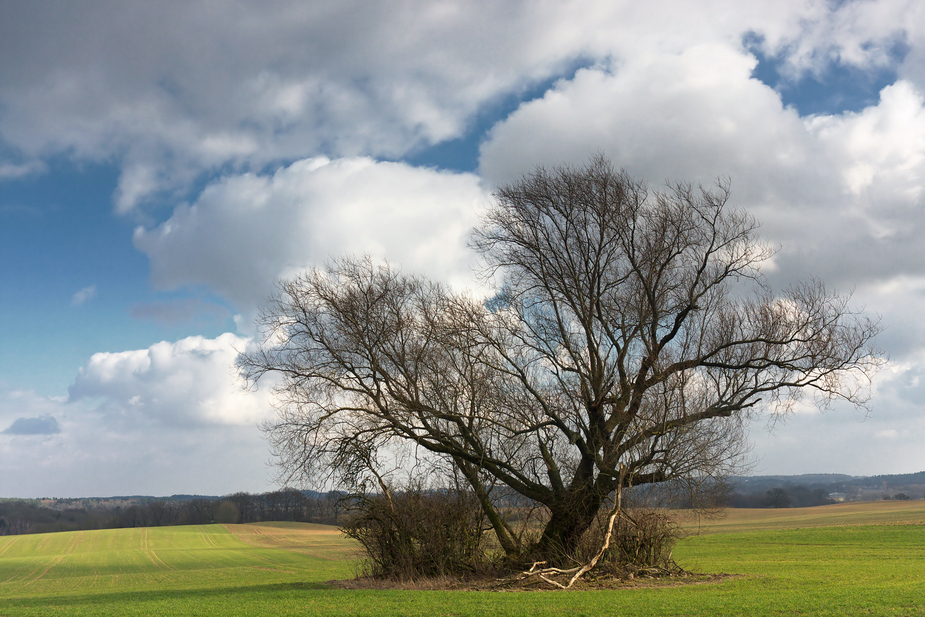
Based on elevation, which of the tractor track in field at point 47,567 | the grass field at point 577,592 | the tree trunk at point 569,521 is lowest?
the tractor track in field at point 47,567

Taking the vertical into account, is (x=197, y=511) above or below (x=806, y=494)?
above

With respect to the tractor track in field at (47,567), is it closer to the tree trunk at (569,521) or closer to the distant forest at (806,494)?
the tree trunk at (569,521)

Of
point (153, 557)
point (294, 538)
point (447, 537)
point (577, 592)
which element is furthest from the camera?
point (294, 538)

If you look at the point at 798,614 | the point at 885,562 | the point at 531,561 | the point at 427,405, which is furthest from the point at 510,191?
the point at 885,562

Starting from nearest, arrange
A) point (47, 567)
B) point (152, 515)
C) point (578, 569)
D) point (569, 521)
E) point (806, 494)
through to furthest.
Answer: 1. point (578, 569)
2. point (569, 521)
3. point (47, 567)
4. point (806, 494)
5. point (152, 515)

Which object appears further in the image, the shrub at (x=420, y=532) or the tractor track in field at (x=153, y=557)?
the tractor track in field at (x=153, y=557)

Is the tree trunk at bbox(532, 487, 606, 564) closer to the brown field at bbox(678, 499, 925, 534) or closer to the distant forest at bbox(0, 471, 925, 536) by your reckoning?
the brown field at bbox(678, 499, 925, 534)

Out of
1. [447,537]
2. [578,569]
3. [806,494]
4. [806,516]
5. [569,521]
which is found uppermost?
[569,521]

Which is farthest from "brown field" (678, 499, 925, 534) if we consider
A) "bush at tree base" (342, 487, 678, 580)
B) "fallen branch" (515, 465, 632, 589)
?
"fallen branch" (515, 465, 632, 589)

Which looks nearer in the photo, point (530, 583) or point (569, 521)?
point (530, 583)

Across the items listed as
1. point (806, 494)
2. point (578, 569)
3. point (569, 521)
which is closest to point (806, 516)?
point (806, 494)

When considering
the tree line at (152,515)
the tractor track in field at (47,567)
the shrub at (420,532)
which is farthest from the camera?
the tree line at (152,515)

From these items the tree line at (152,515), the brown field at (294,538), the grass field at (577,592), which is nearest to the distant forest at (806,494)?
the grass field at (577,592)

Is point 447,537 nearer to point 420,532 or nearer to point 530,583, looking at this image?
point 420,532
